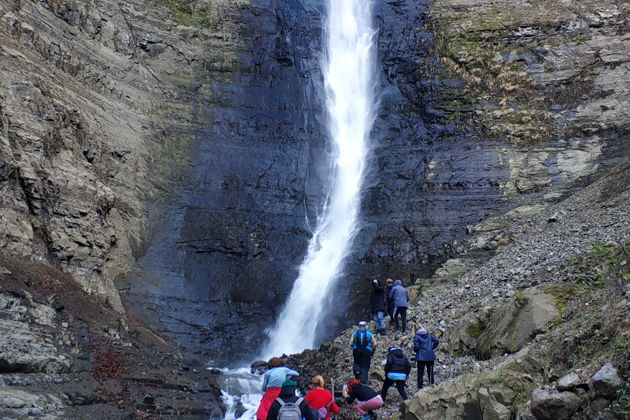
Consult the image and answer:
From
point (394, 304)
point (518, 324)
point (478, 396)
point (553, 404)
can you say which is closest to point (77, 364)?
point (394, 304)

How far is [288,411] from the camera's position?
18.8 ft

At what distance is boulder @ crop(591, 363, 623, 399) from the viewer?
5.19 meters

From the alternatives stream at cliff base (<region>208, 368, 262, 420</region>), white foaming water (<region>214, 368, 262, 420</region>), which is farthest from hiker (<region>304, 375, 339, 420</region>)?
white foaming water (<region>214, 368, 262, 420</region>)

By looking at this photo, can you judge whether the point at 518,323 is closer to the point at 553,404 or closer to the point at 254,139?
the point at 553,404

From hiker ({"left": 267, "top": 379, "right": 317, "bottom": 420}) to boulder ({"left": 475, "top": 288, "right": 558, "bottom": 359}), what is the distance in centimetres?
482

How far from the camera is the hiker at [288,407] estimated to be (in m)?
5.73

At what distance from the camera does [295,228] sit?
915 inches

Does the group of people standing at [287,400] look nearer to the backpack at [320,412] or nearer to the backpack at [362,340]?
the backpack at [320,412]

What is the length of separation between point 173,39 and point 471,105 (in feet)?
54.5

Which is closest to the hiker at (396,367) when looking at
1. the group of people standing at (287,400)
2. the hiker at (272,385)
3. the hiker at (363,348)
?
the hiker at (363,348)

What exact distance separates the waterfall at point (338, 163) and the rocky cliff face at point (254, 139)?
0.64 m

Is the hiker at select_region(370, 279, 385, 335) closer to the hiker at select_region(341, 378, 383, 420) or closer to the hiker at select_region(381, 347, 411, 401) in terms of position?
the hiker at select_region(381, 347, 411, 401)

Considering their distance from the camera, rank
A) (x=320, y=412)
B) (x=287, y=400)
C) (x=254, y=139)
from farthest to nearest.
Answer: (x=254, y=139), (x=320, y=412), (x=287, y=400)

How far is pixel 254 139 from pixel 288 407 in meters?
21.6
